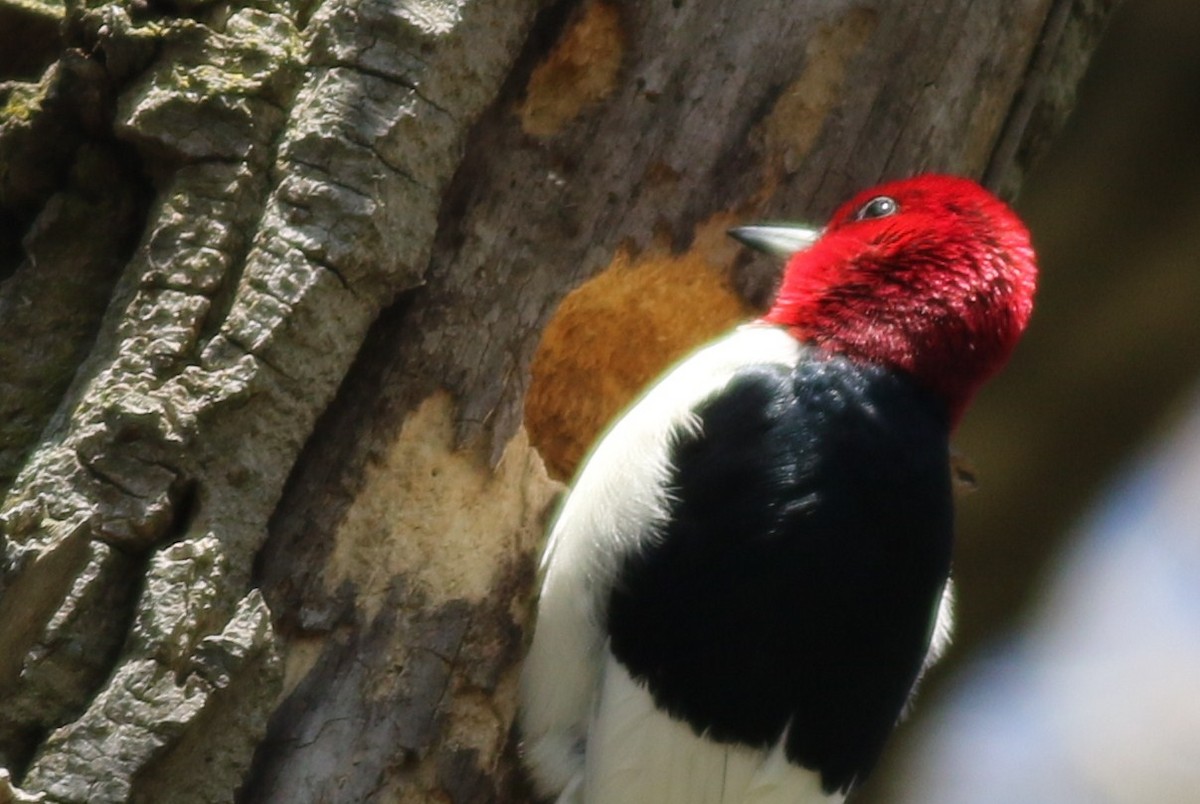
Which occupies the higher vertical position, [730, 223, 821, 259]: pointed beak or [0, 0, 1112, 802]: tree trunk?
[730, 223, 821, 259]: pointed beak

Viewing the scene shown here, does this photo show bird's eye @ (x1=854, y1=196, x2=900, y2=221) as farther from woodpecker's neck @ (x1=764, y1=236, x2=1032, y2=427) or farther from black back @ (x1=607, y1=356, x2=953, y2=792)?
black back @ (x1=607, y1=356, x2=953, y2=792)

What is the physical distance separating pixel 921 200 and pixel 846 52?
33cm

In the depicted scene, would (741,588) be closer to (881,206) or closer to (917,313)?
(917,313)

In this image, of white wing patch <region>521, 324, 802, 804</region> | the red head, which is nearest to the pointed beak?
the red head

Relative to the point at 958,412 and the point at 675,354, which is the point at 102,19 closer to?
the point at 675,354

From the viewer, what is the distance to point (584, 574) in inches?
102

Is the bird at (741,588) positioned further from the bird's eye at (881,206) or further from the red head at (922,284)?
the bird's eye at (881,206)

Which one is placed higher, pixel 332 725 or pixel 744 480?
pixel 744 480

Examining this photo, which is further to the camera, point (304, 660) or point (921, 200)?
point (921, 200)

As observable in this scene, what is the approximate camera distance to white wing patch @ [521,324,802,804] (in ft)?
8.40

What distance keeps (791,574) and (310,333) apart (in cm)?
91

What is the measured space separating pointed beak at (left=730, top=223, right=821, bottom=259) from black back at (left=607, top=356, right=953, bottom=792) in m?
0.30

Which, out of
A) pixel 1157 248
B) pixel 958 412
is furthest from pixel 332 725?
pixel 1157 248

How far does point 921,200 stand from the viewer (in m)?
2.93
